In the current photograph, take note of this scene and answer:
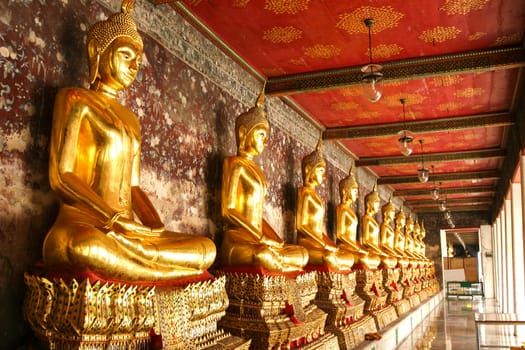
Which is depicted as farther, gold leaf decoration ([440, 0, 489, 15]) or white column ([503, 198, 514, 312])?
white column ([503, 198, 514, 312])

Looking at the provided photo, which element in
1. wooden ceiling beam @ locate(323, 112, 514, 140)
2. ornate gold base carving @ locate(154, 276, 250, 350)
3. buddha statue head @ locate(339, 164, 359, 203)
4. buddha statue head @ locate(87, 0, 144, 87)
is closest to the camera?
ornate gold base carving @ locate(154, 276, 250, 350)

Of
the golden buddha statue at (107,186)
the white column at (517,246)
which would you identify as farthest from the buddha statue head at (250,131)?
the white column at (517,246)

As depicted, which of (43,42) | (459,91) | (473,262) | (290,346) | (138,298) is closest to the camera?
(138,298)

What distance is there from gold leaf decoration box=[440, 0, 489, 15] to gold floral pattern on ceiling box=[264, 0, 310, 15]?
1.25 m

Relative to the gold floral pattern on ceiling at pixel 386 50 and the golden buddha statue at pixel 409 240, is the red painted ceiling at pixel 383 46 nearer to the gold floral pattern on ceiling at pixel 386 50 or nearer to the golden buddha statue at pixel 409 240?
the gold floral pattern on ceiling at pixel 386 50

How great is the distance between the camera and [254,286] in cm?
470

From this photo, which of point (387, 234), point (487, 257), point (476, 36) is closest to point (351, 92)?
point (476, 36)

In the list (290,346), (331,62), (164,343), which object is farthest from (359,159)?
A: (164,343)

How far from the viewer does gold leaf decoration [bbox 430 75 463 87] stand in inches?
263

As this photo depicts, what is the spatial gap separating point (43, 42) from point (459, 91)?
18.1 feet

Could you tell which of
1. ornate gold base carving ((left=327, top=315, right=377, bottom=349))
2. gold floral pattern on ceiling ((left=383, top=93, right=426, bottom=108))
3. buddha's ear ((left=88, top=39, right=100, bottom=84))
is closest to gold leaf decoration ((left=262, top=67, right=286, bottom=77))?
gold floral pattern on ceiling ((left=383, top=93, right=426, bottom=108))

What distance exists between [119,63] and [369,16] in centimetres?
249

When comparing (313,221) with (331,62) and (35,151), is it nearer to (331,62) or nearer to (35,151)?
(331,62)

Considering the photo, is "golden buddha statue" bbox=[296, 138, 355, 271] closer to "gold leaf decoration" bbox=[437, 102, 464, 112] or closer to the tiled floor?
"gold leaf decoration" bbox=[437, 102, 464, 112]
